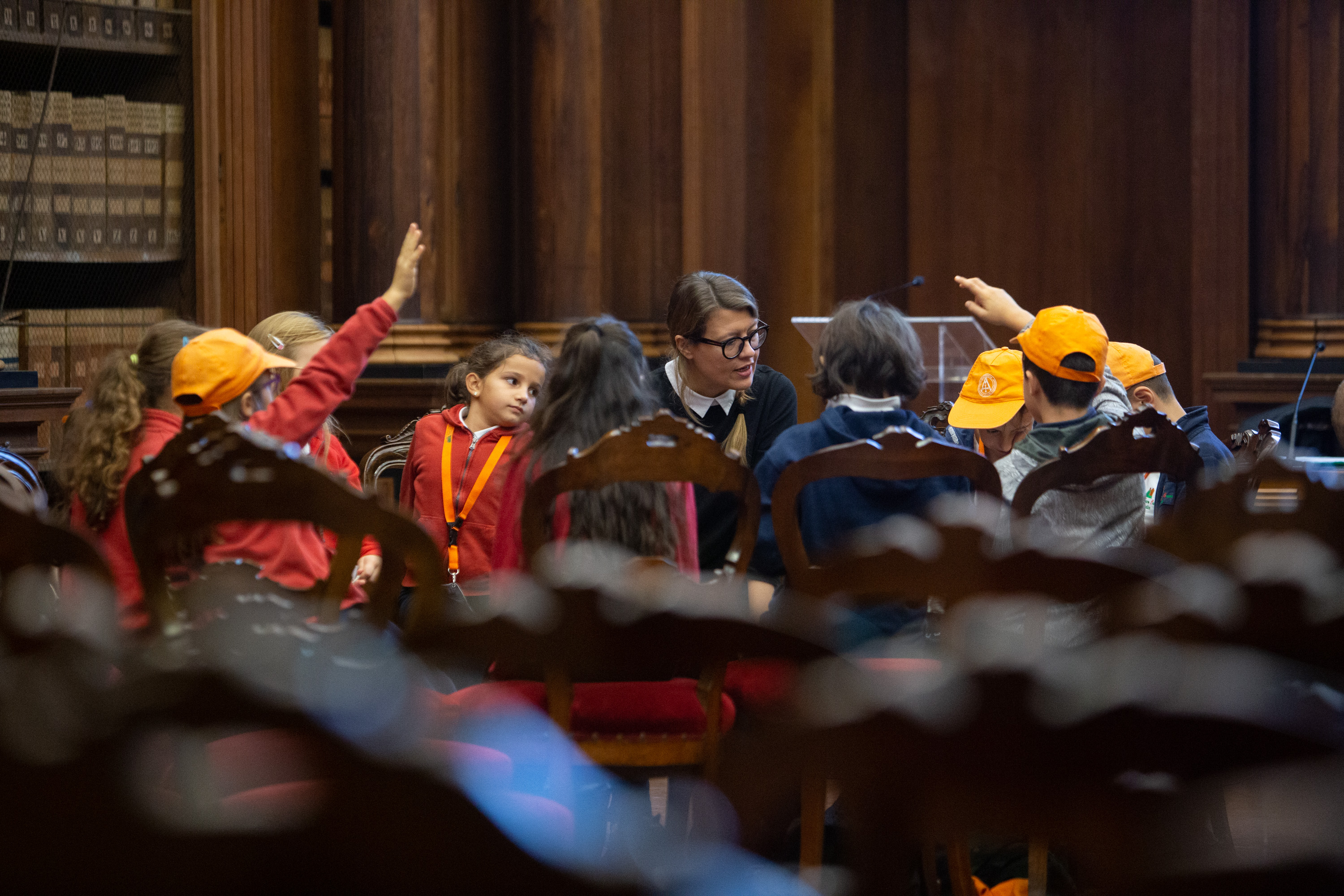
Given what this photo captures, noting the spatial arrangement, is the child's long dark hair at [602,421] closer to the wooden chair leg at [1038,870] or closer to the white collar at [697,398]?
the wooden chair leg at [1038,870]

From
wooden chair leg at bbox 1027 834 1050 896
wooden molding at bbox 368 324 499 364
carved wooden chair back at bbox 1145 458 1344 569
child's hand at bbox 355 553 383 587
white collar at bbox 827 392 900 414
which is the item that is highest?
wooden molding at bbox 368 324 499 364

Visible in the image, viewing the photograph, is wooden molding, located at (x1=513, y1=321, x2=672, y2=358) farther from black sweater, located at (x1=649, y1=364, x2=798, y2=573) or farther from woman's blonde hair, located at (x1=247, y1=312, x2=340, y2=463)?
black sweater, located at (x1=649, y1=364, x2=798, y2=573)

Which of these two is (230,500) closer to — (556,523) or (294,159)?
(556,523)

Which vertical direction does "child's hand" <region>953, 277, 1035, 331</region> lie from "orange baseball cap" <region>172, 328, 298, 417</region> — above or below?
above

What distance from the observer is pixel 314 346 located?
123 inches

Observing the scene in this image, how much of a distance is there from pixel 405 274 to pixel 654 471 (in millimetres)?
867

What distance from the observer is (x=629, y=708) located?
1.87m

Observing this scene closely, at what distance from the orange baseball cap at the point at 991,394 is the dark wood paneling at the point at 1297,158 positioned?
272cm

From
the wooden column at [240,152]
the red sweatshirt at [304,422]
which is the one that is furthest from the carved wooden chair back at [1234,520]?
the wooden column at [240,152]

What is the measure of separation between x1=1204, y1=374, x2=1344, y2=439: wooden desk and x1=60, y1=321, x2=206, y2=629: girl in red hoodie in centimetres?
388

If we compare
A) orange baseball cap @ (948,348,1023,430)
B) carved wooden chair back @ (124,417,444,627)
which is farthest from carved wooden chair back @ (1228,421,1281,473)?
carved wooden chair back @ (124,417,444,627)

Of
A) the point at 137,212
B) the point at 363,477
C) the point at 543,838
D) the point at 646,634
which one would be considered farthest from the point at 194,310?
the point at 543,838

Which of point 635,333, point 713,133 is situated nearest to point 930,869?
point 635,333

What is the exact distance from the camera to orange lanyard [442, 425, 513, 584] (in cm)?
294
